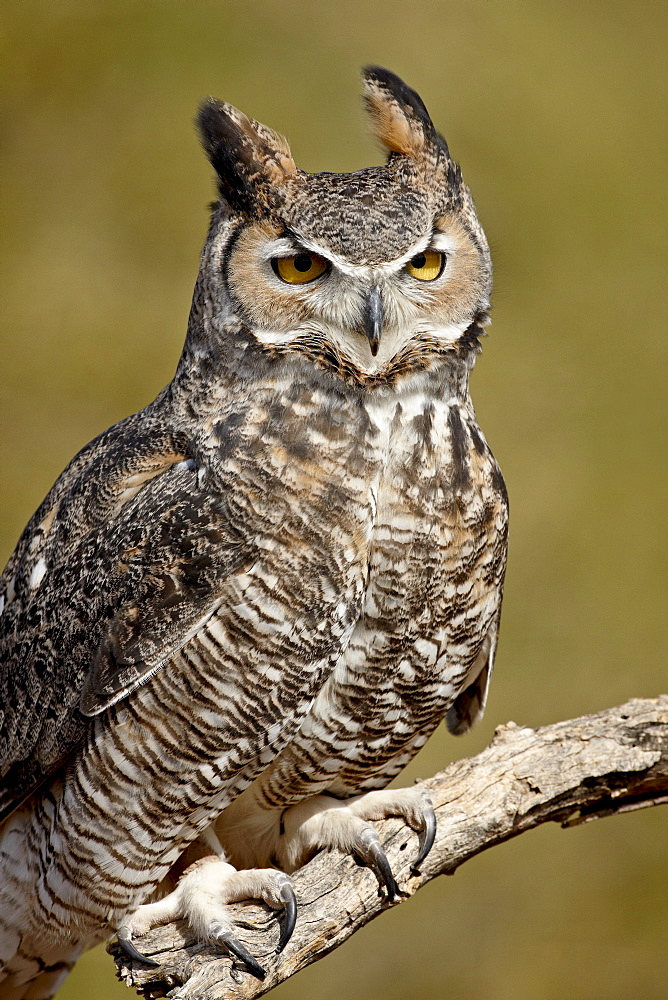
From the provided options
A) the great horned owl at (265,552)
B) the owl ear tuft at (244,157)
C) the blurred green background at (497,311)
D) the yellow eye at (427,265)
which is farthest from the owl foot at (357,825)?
the blurred green background at (497,311)

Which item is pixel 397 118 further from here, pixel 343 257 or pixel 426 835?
pixel 426 835

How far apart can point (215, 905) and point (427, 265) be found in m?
0.93

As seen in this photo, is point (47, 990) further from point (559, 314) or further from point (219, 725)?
point (559, 314)

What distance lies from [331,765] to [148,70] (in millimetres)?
3183

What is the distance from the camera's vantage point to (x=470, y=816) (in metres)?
1.52

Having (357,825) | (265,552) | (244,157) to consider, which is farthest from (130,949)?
(244,157)

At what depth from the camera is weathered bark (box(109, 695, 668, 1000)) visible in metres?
1.32

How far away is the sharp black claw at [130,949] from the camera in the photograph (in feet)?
4.35

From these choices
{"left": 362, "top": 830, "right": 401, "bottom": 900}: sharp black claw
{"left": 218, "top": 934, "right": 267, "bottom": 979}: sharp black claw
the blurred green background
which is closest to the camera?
{"left": 218, "top": 934, "right": 267, "bottom": 979}: sharp black claw

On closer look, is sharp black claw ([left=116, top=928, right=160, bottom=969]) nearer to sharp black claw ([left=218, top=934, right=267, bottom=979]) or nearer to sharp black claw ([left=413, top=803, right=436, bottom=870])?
sharp black claw ([left=218, top=934, right=267, bottom=979])

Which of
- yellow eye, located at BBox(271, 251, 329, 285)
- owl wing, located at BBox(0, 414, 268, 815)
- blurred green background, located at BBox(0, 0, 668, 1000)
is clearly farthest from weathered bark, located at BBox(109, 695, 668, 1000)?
blurred green background, located at BBox(0, 0, 668, 1000)

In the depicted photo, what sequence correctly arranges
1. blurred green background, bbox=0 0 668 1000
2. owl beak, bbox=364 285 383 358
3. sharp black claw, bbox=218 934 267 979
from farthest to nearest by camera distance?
blurred green background, bbox=0 0 668 1000 → sharp black claw, bbox=218 934 267 979 → owl beak, bbox=364 285 383 358

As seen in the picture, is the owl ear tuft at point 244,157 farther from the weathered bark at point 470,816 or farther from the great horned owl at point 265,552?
the weathered bark at point 470,816

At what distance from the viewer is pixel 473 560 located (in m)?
1.31
